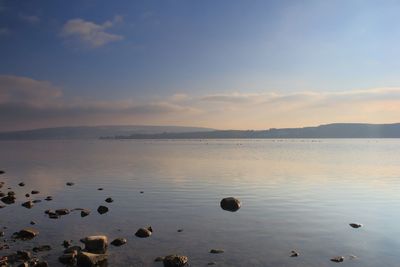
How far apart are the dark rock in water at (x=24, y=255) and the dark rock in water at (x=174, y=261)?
281 inches

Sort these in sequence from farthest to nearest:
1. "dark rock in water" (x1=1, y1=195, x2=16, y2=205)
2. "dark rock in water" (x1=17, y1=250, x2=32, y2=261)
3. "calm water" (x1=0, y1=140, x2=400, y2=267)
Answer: "dark rock in water" (x1=1, y1=195, x2=16, y2=205) → "calm water" (x1=0, y1=140, x2=400, y2=267) → "dark rock in water" (x1=17, y1=250, x2=32, y2=261)

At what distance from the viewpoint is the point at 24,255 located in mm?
20906

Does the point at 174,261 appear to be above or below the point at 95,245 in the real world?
below

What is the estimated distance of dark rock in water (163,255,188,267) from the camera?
20.0 metres

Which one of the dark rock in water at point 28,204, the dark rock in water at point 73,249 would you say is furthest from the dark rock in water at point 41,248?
the dark rock in water at point 28,204

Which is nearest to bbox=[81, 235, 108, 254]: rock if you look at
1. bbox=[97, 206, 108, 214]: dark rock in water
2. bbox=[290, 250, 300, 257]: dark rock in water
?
bbox=[290, 250, 300, 257]: dark rock in water

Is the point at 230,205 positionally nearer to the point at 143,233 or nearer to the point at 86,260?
the point at 143,233

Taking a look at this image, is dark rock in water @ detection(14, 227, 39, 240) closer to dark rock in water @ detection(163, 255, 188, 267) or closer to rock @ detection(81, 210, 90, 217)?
rock @ detection(81, 210, 90, 217)

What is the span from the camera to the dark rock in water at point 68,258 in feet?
66.4

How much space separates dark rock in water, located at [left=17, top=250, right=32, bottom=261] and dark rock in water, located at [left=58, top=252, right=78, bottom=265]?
168cm

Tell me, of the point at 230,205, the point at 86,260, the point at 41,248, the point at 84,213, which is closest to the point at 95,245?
the point at 86,260

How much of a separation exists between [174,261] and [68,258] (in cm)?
539

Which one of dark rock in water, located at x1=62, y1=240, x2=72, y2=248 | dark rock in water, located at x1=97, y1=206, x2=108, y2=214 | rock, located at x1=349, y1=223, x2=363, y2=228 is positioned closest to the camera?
dark rock in water, located at x1=62, y1=240, x2=72, y2=248

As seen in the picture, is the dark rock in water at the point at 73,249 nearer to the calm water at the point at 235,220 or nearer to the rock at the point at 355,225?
the calm water at the point at 235,220
